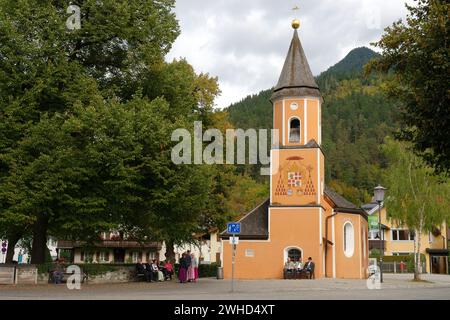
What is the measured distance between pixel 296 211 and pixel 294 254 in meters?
2.84

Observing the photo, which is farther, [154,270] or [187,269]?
[154,270]

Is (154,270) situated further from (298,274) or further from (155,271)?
(298,274)

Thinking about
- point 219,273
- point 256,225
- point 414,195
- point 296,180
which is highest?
point 296,180

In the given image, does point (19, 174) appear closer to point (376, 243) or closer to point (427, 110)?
point (427, 110)

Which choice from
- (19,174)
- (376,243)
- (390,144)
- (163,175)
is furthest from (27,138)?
(376,243)

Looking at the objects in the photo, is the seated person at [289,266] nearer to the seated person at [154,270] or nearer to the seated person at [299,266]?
the seated person at [299,266]

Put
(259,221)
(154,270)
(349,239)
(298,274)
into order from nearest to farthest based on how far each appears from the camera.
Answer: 1. (154,270)
2. (298,274)
3. (259,221)
4. (349,239)

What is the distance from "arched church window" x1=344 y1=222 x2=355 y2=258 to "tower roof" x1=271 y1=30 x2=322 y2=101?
9.59 meters

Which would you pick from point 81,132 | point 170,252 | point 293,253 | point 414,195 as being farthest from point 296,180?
point 81,132

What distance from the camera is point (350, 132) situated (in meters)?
170

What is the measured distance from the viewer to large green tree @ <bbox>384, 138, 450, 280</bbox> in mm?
39625

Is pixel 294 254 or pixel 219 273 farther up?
pixel 294 254

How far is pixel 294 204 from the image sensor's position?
132ft
